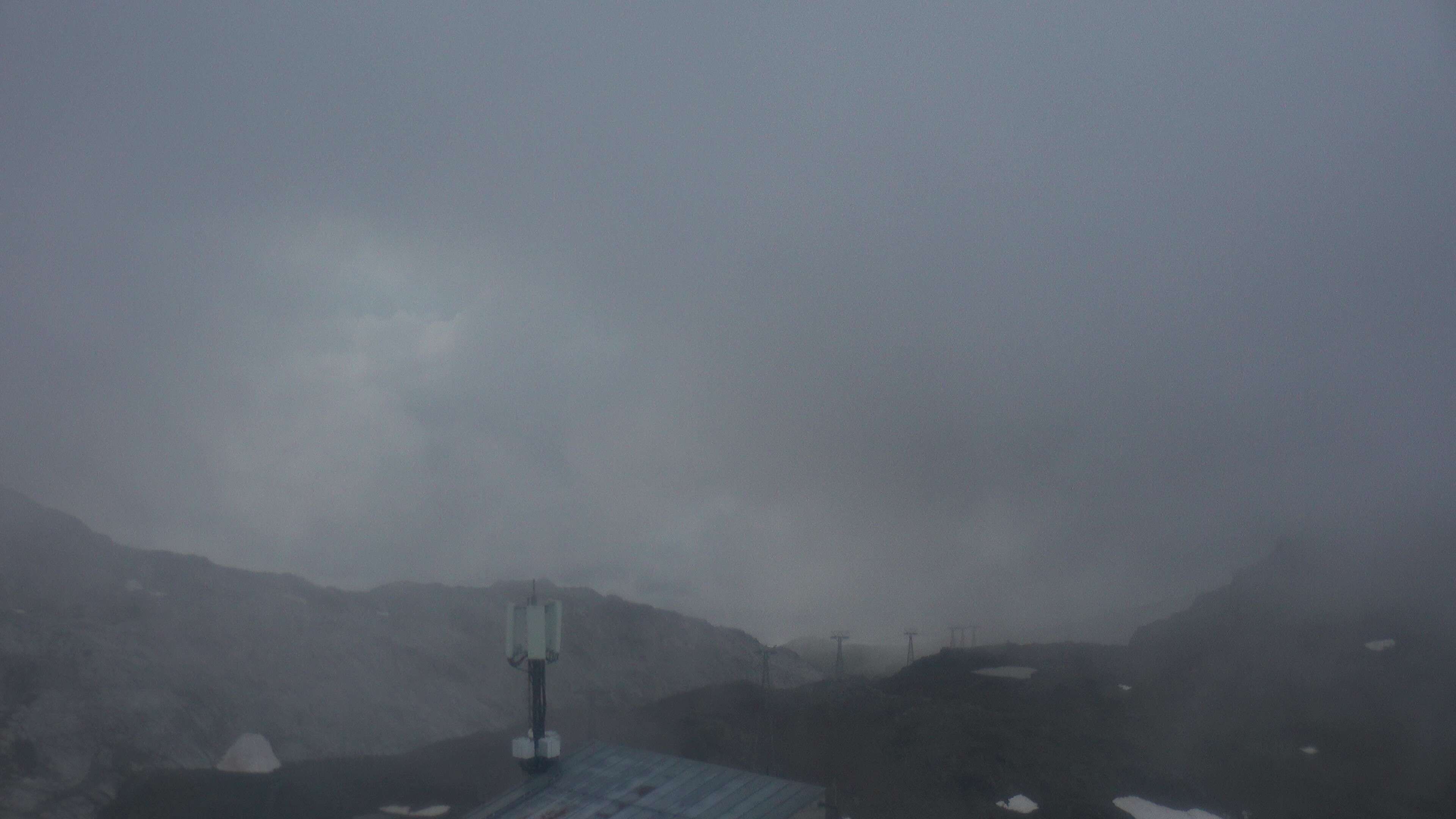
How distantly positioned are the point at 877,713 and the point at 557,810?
44176 mm

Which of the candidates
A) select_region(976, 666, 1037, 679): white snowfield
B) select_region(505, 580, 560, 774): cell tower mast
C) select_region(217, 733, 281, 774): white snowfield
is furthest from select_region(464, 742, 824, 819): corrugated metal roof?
select_region(976, 666, 1037, 679): white snowfield

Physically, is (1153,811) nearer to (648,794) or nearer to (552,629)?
(648,794)

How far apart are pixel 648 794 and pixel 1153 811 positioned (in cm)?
3805

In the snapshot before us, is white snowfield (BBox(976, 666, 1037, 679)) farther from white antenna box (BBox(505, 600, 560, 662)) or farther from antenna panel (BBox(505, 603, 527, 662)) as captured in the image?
antenna panel (BBox(505, 603, 527, 662))

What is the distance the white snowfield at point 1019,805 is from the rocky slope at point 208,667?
2045 inches

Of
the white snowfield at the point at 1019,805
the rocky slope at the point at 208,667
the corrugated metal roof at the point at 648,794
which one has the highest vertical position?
the corrugated metal roof at the point at 648,794

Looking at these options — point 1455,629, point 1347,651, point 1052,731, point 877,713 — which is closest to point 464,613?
point 877,713

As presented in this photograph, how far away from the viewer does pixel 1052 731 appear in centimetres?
5697

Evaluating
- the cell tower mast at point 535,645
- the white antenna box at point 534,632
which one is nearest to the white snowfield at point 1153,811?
the cell tower mast at point 535,645

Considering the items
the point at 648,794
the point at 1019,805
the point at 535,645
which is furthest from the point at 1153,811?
the point at 535,645

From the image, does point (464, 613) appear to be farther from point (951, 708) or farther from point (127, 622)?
point (951, 708)

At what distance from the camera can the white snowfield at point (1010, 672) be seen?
3243 inches

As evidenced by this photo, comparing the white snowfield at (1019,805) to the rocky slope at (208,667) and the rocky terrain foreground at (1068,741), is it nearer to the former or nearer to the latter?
the rocky terrain foreground at (1068,741)

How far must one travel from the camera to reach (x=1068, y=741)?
55125mm
